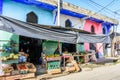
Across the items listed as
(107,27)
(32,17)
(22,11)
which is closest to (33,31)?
(22,11)

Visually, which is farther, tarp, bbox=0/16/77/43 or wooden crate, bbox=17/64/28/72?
wooden crate, bbox=17/64/28/72

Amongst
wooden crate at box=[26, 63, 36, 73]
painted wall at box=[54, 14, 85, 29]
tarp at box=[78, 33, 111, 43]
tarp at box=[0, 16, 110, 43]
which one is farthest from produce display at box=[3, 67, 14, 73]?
painted wall at box=[54, 14, 85, 29]

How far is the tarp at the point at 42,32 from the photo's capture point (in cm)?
881

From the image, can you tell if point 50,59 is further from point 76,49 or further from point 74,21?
point 74,21

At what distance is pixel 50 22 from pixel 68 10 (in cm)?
197

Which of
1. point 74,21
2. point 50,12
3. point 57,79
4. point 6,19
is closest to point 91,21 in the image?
point 74,21

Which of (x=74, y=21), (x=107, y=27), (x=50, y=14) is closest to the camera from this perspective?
(x=50, y=14)

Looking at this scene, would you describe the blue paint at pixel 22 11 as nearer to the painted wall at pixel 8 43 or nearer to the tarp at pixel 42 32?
the painted wall at pixel 8 43

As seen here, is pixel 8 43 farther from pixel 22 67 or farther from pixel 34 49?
pixel 34 49

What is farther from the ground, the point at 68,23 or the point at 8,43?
the point at 68,23

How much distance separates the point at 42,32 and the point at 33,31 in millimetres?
627

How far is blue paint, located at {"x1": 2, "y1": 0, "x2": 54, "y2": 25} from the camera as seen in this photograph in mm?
12164

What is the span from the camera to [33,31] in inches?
387

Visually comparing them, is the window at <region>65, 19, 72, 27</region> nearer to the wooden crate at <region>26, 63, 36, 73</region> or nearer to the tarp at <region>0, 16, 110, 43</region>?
the tarp at <region>0, 16, 110, 43</region>
